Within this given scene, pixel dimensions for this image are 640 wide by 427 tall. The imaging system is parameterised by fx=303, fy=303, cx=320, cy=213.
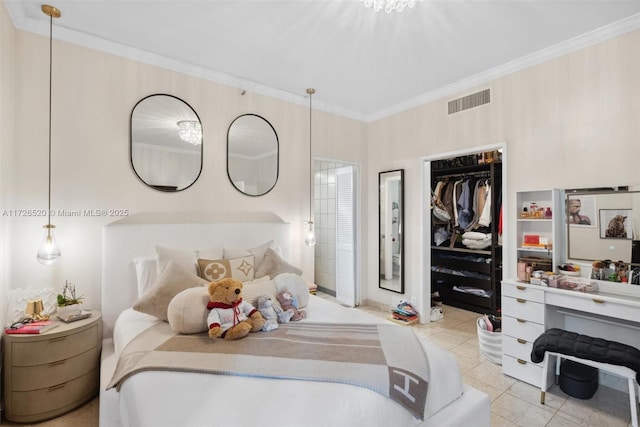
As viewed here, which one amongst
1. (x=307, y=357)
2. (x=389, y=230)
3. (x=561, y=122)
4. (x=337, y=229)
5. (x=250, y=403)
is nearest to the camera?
(x=250, y=403)

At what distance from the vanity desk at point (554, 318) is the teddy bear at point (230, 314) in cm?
207

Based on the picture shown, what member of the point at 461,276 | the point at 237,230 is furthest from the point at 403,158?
the point at 237,230

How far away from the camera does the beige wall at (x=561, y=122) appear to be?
228cm

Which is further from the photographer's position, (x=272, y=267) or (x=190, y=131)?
(x=190, y=131)

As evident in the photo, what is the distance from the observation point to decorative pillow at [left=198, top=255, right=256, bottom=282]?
240cm

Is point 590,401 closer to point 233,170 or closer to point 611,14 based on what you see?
point 611,14

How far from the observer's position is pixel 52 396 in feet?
6.39

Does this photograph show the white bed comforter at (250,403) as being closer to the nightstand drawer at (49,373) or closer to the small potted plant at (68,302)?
the nightstand drawer at (49,373)

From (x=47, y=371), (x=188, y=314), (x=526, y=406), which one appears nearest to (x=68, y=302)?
(x=47, y=371)

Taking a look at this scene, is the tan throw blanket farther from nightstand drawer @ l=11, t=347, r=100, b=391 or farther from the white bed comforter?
nightstand drawer @ l=11, t=347, r=100, b=391

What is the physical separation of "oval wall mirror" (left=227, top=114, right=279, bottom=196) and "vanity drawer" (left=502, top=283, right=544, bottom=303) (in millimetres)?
2474

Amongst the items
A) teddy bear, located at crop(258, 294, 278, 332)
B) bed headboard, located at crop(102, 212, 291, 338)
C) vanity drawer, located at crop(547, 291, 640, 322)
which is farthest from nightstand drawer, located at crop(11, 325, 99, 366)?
vanity drawer, located at crop(547, 291, 640, 322)

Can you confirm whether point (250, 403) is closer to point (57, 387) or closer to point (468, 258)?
point (57, 387)

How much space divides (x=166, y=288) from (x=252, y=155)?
1.68 m
